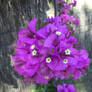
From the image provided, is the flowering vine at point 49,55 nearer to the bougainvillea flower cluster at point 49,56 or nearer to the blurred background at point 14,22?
the bougainvillea flower cluster at point 49,56

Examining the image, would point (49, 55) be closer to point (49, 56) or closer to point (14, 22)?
point (49, 56)

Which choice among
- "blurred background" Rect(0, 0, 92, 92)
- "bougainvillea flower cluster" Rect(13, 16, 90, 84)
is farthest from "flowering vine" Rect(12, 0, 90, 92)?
"blurred background" Rect(0, 0, 92, 92)

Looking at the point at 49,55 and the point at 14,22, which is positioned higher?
the point at 14,22

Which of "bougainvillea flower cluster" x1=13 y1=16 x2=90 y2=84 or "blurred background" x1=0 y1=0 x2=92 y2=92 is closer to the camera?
"bougainvillea flower cluster" x1=13 y1=16 x2=90 y2=84

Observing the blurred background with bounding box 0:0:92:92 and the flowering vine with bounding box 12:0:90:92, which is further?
the blurred background with bounding box 0:0:92:92

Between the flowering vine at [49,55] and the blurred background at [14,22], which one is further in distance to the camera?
the blurred background at [14,22]

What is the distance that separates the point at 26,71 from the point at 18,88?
43.0 inches

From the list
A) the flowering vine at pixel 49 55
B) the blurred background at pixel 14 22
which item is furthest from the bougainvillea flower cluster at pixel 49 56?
the blurred background at pixel 14 22

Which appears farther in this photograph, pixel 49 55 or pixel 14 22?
pixel 14 22

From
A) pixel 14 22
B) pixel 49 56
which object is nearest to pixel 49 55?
pixel 49 56

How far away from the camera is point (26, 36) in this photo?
0.56m

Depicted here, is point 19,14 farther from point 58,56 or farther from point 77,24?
point 58,56

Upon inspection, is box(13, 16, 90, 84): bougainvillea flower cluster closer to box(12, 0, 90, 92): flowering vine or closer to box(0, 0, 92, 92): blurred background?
box(12, 0, 90, 92): flowering vine

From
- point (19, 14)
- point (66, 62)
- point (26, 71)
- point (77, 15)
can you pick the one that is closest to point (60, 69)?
point (66, 62)
